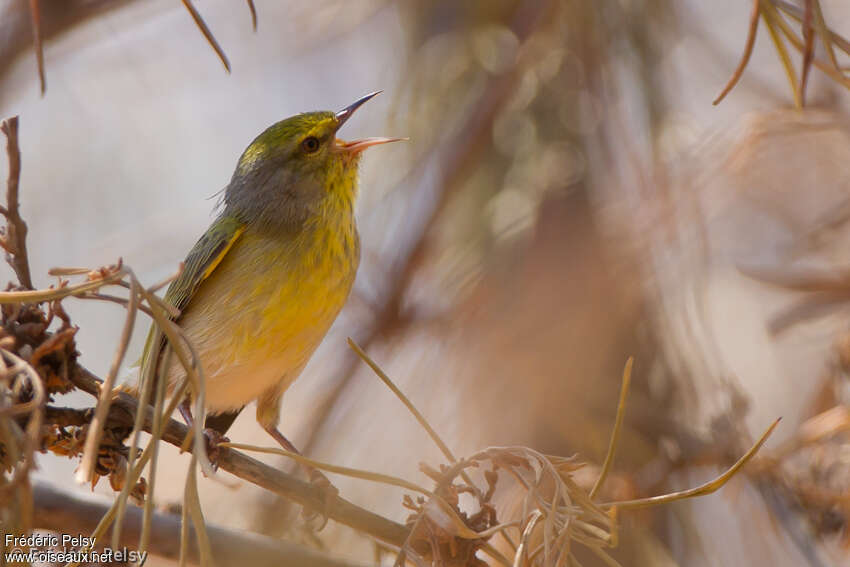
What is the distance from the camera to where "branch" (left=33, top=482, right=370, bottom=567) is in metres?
1.93

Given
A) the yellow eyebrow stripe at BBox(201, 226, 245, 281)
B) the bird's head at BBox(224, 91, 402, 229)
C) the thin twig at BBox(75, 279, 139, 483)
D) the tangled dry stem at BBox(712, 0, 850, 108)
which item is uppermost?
the tangled dry stem at BBox(712, 0, 850, 108)

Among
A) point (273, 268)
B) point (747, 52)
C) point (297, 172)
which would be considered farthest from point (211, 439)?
point (747, 52)

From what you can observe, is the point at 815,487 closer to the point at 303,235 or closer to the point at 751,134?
the point at 751,134

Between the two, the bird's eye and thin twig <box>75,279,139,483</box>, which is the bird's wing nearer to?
the bird's eye

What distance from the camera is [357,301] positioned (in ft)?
12.7

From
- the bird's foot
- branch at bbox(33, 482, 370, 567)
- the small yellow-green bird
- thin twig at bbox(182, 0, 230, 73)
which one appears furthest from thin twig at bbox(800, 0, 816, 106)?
the bird's foot

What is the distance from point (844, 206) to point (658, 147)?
0.75 meters

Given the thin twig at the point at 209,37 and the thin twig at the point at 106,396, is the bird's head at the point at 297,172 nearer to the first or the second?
the thin twig at the point at 209,37

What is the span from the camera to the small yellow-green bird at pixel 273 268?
3.16 metres

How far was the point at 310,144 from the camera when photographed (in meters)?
3.74

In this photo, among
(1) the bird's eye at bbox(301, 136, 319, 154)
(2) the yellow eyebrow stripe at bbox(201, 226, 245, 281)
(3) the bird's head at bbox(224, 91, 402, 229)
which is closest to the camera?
(2) the yellow eyebrow stripe at bbox(201, 226, 245, 281)

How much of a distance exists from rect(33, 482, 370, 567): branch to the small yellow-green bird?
955mm

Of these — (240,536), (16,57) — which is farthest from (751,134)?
(16,57)

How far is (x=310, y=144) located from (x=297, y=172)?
165 mm
